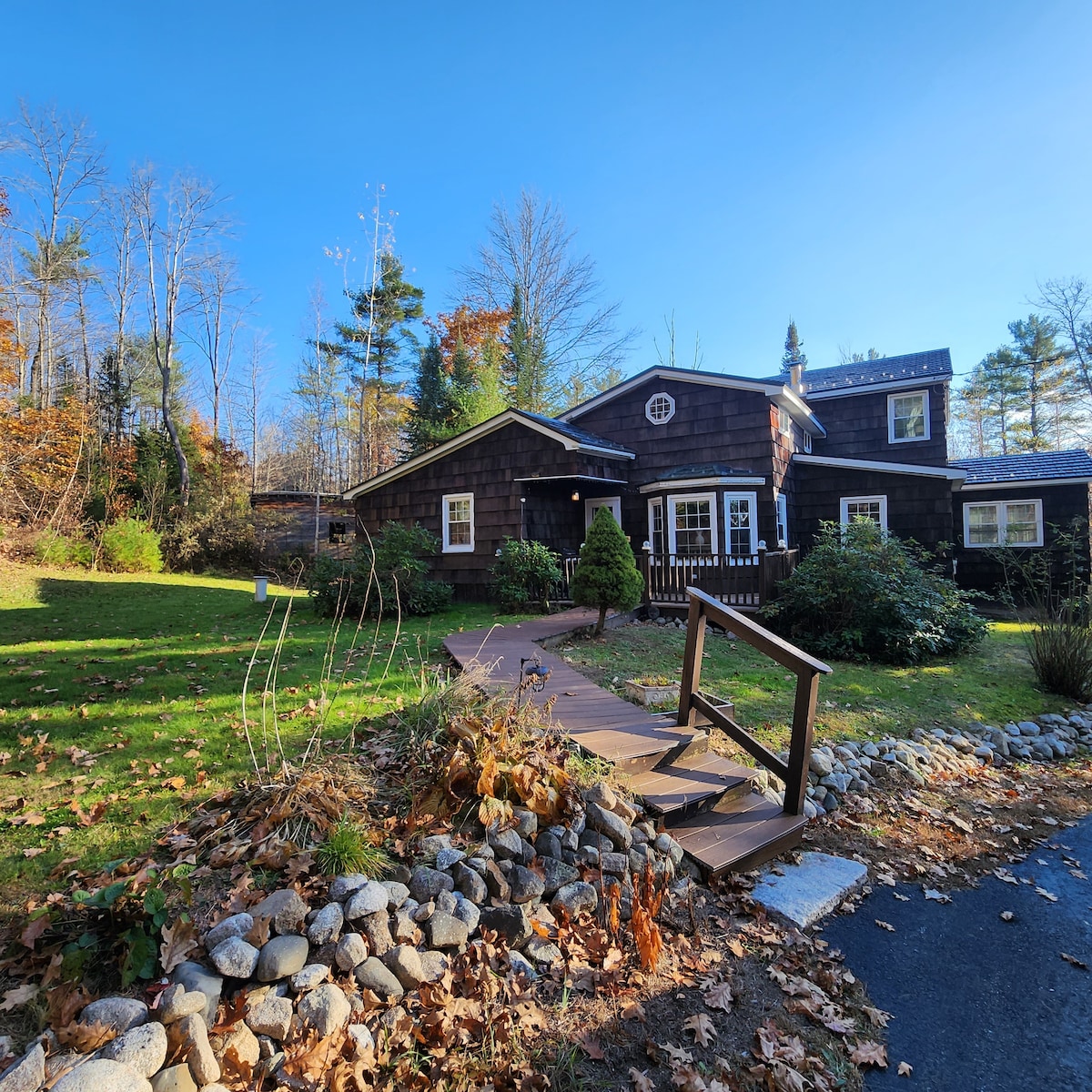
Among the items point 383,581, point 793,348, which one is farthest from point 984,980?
point 793,348

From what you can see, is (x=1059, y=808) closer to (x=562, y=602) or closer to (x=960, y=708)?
(x=960, y=708)

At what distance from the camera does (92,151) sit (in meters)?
20.9

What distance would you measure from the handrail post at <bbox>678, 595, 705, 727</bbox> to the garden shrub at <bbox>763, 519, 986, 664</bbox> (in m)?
4.96

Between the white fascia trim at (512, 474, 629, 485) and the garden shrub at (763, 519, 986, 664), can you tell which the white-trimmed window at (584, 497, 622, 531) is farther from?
the garden shrub at (763, 519, 986, 664)

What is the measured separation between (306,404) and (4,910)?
1177 inches

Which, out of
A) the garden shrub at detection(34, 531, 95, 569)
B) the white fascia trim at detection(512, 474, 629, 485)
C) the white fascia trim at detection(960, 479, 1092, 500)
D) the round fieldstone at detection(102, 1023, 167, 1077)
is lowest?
the round fieldstone at detection(102, 1023, 167, 1077)

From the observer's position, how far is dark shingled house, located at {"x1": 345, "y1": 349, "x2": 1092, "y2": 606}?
13.3 meters

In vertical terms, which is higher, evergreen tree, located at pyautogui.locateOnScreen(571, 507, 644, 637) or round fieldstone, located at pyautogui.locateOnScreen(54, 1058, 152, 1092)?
evergreen tree, located at pyautogui.locateOnScreen(571, 507, 644, 637)

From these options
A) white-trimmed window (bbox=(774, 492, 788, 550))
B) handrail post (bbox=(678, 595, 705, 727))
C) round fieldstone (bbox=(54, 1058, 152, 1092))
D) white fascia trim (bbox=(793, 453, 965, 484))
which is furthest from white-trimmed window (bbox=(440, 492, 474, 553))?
round fieldstone (bbox=(54, 1058, 152, 1092))

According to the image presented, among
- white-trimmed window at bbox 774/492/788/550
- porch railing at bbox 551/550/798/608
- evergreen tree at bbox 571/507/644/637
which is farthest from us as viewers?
white-trimmed window at bbox 774/492/788/550

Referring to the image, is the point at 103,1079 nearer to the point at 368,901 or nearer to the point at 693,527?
the point at 368,901

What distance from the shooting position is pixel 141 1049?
181 centimetres

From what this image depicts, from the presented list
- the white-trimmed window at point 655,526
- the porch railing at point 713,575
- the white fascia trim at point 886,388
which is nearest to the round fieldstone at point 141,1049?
the porch railing at point 713,575

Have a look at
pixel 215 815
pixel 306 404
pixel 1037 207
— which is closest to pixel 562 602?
pixel 215 815
